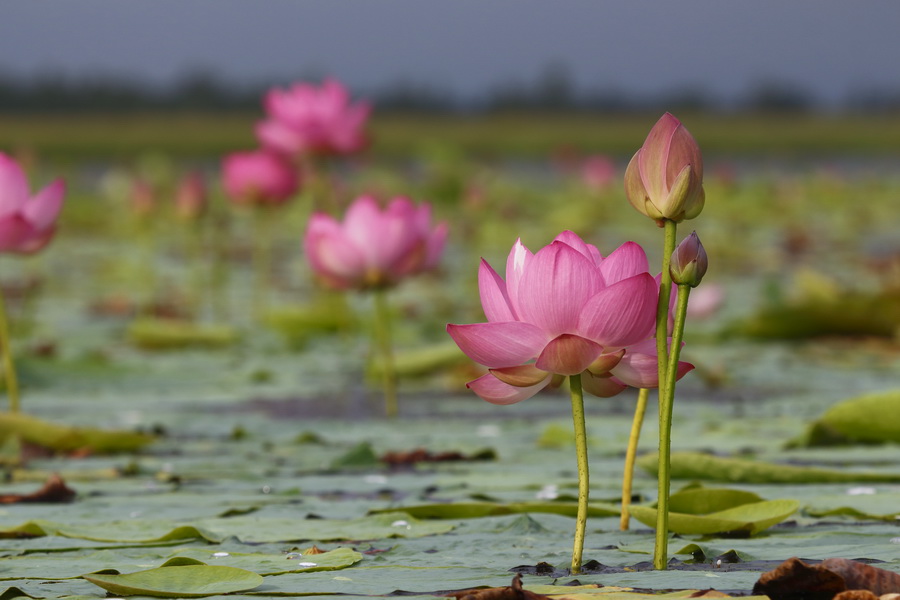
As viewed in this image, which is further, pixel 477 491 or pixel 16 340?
pixel 16 340

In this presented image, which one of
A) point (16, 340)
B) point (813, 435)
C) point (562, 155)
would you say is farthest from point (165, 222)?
point (813, 435)

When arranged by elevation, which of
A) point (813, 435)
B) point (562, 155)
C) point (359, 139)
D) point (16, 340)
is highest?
point (562, 155)

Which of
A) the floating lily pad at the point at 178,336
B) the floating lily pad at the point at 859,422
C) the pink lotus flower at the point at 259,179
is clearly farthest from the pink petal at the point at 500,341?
the pink lotus flower at the point at 259,179

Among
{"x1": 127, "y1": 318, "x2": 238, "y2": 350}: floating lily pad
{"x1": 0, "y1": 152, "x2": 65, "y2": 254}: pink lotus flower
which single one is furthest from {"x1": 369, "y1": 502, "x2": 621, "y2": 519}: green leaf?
{"x1": 127, "y1": 318, "x2": 238, "y2": 350}: floating lily pad

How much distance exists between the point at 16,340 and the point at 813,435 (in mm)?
2930

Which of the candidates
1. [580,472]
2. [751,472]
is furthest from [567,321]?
[751,472]

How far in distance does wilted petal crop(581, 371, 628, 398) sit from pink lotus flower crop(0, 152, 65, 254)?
4.23 feet

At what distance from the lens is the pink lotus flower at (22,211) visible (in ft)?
6.64

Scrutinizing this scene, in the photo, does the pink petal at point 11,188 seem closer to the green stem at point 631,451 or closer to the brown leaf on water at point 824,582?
the green stem at point 631,451

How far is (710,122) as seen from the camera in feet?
174

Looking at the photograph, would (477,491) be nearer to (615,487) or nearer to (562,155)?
(615,487)

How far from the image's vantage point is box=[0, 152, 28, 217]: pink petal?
2023mm

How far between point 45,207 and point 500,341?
4.38ft

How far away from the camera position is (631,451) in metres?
1.23
